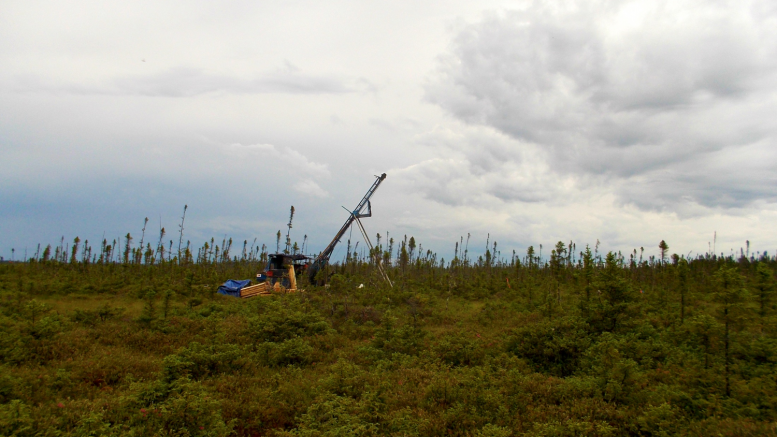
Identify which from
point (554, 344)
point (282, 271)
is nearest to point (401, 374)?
point (554, 344)

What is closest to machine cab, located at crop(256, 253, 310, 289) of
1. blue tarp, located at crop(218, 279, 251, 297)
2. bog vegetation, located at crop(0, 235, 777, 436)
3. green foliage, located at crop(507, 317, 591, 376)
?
blue tarp, located at crop(218, 279, 251, 297)

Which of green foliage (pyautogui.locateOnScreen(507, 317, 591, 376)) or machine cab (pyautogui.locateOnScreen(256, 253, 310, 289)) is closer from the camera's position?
green foliage (pyautogui.locateOnScreen(507, 317, 591, 376))

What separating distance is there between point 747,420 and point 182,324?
1860 cm

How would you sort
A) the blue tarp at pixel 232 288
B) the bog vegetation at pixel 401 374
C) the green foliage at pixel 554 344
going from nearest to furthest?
the bog vegetation at pixel 401 374
the green foliage at pixel 554 344
the blue tarp at pixel 232 288

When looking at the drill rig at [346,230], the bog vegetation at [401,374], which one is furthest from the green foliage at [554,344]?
the drill rig at [346,230]

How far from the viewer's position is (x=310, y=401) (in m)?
9.55

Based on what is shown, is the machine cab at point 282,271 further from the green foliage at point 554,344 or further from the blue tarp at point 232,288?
the green foliage at point 554,344

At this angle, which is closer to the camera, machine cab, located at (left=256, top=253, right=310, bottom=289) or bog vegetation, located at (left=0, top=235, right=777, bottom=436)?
bog vegetation, located at (left=0, top=235, right=777, bottom=436)

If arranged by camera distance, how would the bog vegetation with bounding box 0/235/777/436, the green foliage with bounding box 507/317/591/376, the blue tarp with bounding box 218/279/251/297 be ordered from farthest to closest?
the blue tarp with bounding box 218/279/251/297 → the green foliage with bounding box 507/317/591/376 → the bog vegetation with bounding box 0/235/777/436

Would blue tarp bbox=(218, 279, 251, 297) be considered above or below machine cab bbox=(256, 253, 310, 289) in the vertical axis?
below

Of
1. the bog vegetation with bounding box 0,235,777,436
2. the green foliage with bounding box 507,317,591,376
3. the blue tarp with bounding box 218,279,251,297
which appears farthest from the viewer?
the blue tarp with bounding box 218,279,251,297

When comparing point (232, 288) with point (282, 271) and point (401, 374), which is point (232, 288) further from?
point (401, 374)

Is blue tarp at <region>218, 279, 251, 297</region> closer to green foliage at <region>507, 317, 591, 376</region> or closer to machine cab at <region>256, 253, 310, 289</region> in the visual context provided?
machine cab at <region>256, 253, 310, 289</region>

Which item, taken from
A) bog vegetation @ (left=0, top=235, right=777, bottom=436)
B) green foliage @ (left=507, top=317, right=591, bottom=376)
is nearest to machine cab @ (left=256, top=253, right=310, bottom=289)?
bog vegetation @ (left=0, top=235, right=777, bottom=436)
